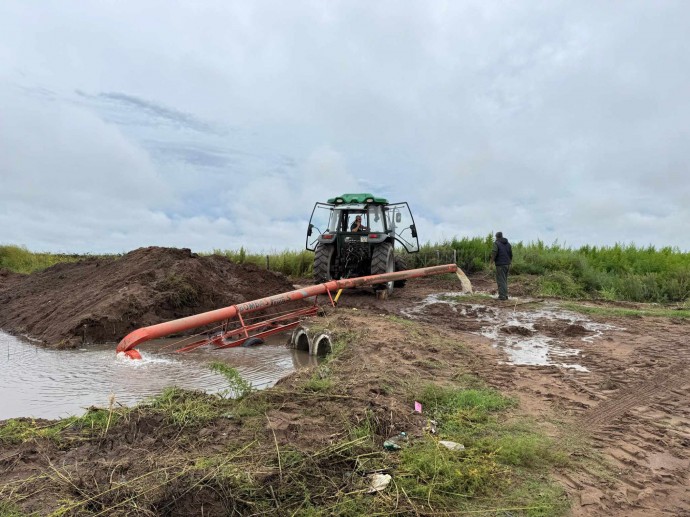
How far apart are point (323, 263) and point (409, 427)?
31.4 feet

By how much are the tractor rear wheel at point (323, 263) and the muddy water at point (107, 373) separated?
14.0ft

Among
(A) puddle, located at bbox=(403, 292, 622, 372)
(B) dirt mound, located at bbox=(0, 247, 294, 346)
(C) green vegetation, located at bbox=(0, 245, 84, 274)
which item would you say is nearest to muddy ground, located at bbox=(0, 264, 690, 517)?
(A) puddle, located at bbox=(403, 292, 622, 372)

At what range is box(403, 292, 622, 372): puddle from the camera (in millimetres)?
7305

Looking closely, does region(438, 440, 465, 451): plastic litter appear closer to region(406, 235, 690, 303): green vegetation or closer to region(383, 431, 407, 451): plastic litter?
region(383, 431, 407, 451): plastic litter

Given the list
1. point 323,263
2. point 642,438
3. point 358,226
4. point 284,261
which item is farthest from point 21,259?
point 642,438

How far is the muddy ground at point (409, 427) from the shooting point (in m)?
2.97

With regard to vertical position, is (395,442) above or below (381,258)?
below

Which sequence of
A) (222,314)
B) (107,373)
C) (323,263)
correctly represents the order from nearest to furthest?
(107,373), (222,314), (323,263)

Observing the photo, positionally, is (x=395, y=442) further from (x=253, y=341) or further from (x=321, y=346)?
(x=253, y=341)

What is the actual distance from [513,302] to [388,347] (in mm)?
7057

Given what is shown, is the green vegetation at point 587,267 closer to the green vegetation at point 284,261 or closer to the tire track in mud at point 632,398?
the green vegetation at point 284,261

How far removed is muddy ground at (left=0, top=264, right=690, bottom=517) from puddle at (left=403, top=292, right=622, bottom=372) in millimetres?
161

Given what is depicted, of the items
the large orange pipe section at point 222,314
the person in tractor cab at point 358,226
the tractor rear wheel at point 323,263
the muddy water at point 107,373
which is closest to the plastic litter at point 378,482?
the muddy water at point 107,373

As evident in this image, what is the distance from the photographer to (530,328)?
31.8 feet
